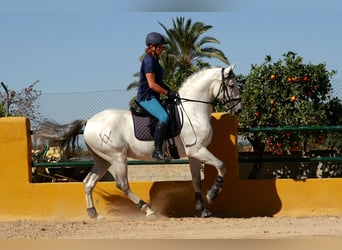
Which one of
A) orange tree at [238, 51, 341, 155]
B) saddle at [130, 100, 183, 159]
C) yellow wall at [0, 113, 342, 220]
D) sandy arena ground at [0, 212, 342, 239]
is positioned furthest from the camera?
orange tree at [238, 51, 341, 155]

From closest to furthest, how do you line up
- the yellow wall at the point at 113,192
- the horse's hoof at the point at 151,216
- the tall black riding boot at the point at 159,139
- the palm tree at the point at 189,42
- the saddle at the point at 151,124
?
the tall black riding boot at the point at 159,139 → the saddle at the point at 151,124 → the horse's hoof at the point at 151,216 → the yellow wall at the point at 113,192 → the palm tree at the point at 189,42

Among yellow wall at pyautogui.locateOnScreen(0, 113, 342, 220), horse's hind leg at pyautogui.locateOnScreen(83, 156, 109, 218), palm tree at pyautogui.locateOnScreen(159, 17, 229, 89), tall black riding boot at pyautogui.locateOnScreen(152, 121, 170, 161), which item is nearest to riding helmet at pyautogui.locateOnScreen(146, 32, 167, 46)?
tall black riding boot at pyautogui.locateOnScreen(152, 121, 170, 161)

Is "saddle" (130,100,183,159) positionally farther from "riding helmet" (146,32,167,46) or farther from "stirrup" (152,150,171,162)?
"riding helmet" (146,32,167,46)

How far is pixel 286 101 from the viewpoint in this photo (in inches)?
486

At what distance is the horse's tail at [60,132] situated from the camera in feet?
35.3

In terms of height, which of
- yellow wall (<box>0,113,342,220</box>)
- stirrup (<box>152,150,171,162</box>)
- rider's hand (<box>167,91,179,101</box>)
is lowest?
yellow wall (<box>0,113,342,220</box>)

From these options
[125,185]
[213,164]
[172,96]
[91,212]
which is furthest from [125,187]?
[172,96]

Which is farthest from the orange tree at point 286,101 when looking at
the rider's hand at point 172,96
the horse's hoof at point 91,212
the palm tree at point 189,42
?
the palm tree at point 189,42

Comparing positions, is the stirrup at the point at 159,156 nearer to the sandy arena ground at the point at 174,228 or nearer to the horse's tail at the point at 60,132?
the sandy arena ground at the point at 174,228

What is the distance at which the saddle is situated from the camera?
9.95 metres

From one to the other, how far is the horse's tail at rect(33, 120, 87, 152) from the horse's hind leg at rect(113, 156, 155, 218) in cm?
110

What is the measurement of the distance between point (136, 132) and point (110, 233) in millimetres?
1807

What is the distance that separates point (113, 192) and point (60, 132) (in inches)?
50.2

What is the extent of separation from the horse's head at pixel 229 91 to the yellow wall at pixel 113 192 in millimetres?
444
